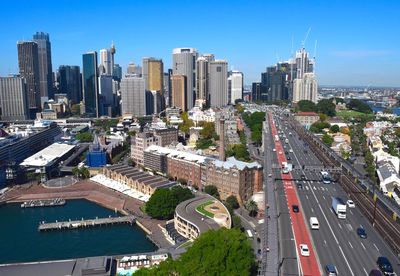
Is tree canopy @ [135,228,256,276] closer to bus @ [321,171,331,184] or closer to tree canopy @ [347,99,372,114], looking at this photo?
bus @ [321,171,331,184]

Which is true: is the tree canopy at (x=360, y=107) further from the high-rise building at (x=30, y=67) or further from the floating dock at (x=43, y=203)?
the floating dock at (x=43, y=203)

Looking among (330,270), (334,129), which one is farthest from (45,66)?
(330,270)

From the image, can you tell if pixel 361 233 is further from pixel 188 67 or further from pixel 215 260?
pixel 188 67

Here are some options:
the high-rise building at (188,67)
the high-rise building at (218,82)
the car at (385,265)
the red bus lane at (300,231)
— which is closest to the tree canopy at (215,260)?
the red bus lane at (300,231)

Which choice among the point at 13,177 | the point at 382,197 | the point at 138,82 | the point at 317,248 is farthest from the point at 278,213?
the point at 138,82

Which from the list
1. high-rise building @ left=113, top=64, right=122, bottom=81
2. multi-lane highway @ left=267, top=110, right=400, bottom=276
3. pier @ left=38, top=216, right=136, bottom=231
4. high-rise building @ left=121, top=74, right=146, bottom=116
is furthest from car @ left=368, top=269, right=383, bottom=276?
high-rise building @ left=113, top=64, right=122, bottom=81

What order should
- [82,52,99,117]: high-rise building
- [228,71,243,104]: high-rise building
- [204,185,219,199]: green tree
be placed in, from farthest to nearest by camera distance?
[228,71,243,104]: high-rise building
[82,52,99,117]: high-rise building
[204,185,219,199]: green tree

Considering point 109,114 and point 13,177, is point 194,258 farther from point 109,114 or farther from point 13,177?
point 109,114
